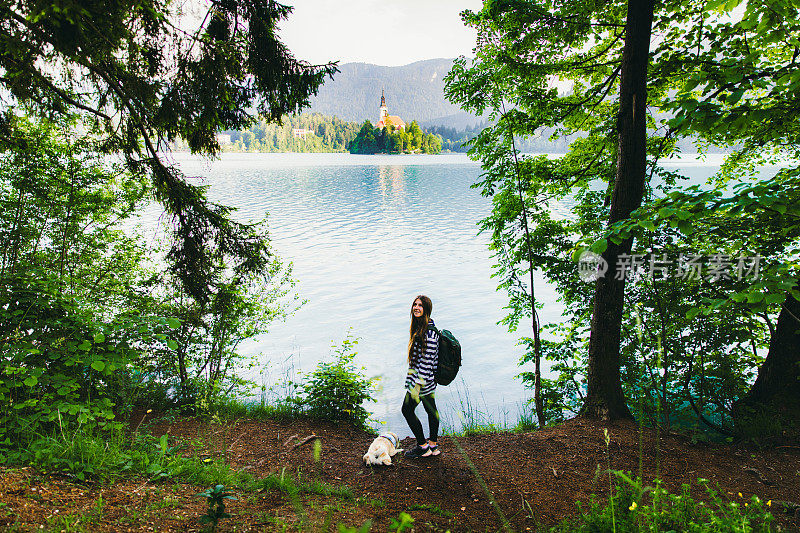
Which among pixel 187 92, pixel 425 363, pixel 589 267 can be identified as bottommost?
pixel 425 363

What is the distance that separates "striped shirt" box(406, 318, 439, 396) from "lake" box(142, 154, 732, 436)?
0.47 meters

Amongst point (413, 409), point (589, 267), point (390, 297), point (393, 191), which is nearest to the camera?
point (413, 409)

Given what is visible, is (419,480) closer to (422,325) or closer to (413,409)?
(413,409)

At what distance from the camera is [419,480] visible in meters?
4.40

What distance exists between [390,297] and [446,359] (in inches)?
443

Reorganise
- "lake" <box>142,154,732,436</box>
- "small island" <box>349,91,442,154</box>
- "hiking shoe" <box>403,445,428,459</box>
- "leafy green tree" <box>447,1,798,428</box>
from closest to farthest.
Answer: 1. "hiking shoe" <box>403,445,428,459</box>
2. "leafy green tree" <box>447,1,798,428</box>
3. "lake" <box>142,154,732,436</box>
4. "small island" <box>349,91,442,154</box>

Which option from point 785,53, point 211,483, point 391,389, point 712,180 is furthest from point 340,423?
point 785,53

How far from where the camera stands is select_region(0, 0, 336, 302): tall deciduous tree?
504 cm

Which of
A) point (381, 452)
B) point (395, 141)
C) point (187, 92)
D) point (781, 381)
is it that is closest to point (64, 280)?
point (187, 92)

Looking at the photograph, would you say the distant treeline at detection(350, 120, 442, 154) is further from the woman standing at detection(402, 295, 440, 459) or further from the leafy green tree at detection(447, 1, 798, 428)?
the woman standing at detection(402, 295, 440, 459)

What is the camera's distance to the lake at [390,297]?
1035 cm

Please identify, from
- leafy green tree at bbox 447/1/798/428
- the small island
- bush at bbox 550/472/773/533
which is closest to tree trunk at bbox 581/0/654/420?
leafy green tree at bbox 447/1/798/428

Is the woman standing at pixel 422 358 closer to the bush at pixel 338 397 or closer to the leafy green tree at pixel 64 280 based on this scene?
the bush at pixel 338 397

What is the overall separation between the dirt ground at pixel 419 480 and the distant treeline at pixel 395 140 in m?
129
